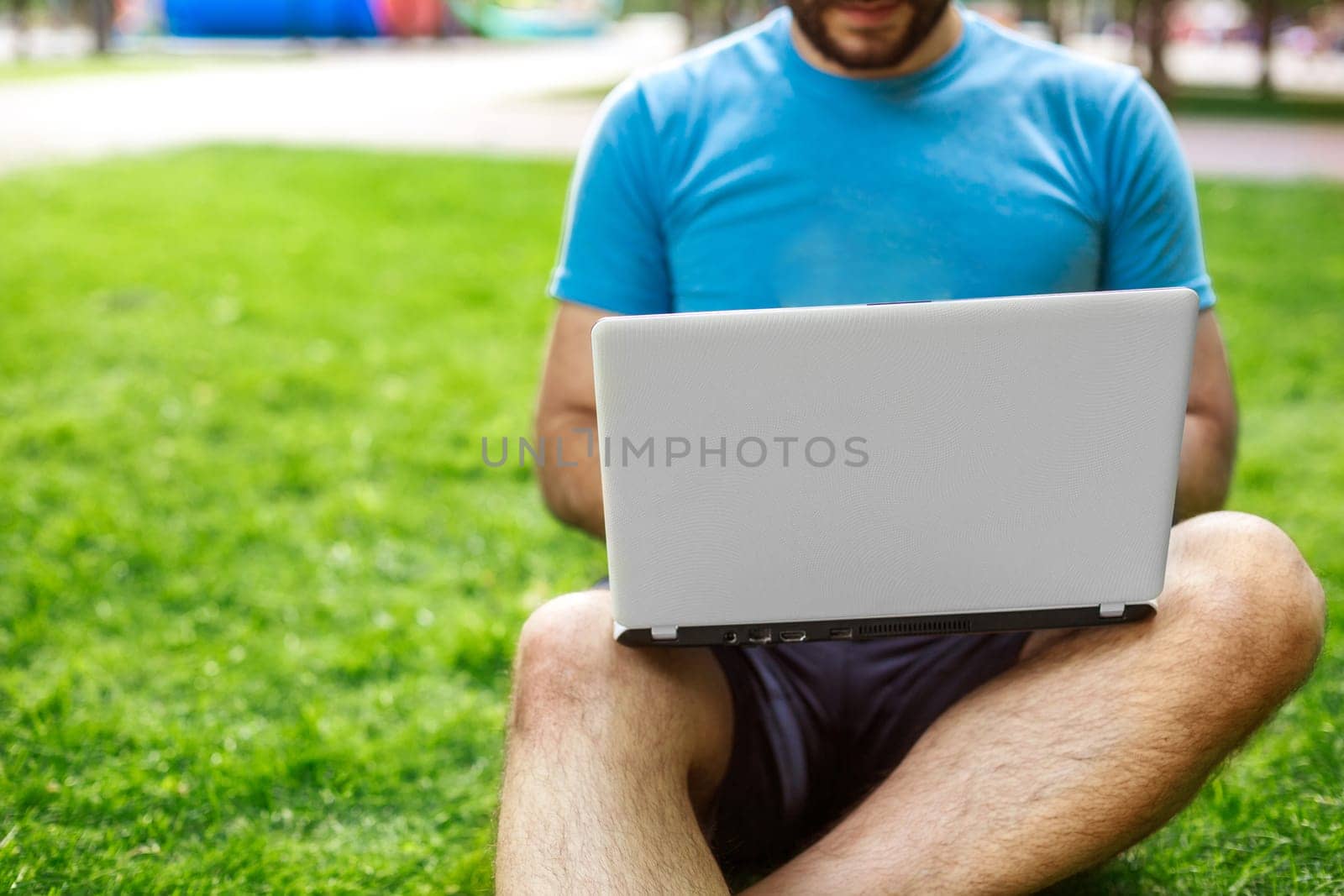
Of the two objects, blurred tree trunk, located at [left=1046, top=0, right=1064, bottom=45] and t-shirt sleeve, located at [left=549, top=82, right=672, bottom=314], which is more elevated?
t-shirt sleeve, located at [left=549, top=82, right=672, bottom=314]

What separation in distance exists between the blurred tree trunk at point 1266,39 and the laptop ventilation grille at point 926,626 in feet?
50.3

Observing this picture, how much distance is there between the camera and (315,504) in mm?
3324

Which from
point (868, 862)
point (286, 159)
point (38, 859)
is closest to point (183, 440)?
point (38, 859)

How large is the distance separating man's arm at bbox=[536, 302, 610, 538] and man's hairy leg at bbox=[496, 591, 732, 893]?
0.88 ft

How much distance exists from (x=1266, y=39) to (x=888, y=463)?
1655 cm

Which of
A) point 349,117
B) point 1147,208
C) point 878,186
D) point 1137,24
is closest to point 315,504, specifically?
point 878,186

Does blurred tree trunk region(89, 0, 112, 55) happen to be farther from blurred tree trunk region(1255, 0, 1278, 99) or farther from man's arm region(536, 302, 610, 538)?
man's arm region(536, 302, 610, 538)

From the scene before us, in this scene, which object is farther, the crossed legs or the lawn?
the lawn

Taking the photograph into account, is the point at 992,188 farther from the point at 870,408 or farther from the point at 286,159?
the point at 286,159

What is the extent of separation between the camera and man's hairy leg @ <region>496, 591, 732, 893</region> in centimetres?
137

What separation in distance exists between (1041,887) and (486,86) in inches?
570

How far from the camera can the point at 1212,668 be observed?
4.76 feet

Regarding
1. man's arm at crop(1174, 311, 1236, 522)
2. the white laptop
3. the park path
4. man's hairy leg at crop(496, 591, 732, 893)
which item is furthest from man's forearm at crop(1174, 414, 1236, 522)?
the park path

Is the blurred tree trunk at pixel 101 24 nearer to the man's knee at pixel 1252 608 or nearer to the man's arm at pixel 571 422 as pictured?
the man's arm at pixel 571 422
